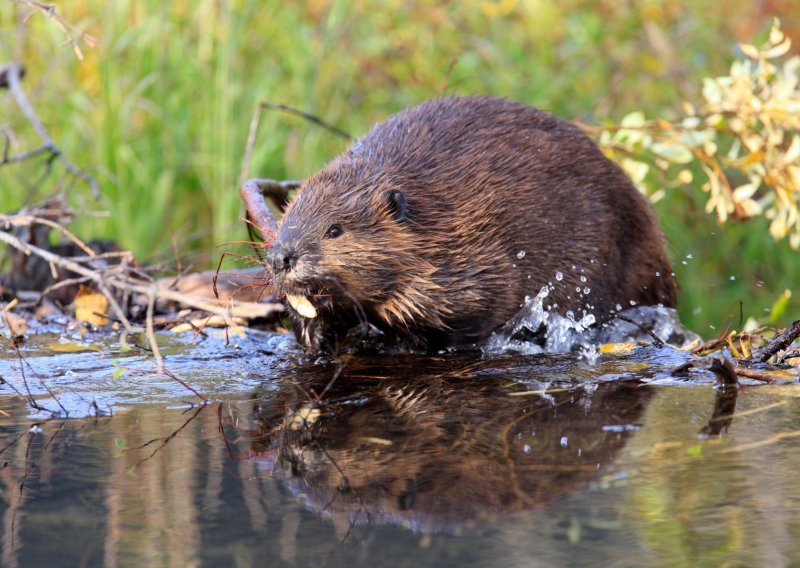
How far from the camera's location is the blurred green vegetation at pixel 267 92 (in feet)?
17.7

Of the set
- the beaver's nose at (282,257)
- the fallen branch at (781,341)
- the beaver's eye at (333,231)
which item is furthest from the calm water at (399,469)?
the beaver's eye at (333,231)

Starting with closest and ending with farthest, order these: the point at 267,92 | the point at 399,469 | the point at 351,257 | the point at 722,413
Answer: the point at 399,469 < the point at 722,413 < the point at 351,257 < the point at 267,92

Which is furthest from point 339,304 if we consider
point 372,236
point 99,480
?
point 99,480

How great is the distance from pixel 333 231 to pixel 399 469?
1319 mm

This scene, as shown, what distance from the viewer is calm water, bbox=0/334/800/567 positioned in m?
1.62

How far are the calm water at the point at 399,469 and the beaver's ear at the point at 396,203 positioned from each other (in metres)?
0.60

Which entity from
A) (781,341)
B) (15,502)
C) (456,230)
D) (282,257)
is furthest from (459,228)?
(15,502)

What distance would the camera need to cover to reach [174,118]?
18.7ft

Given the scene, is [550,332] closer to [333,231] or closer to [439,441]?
[333,231]

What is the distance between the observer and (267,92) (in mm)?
5934

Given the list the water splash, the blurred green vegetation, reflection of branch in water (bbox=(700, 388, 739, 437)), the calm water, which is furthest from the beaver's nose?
the blurred green vegetation

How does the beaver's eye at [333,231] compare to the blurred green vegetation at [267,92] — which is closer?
the beaver's eye at [333,231]

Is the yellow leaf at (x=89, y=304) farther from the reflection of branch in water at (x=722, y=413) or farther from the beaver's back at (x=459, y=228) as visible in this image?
the reflection of branch in water at (x=722, y=413)

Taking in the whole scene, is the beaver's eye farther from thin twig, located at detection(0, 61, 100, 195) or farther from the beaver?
thin twig, located at detection(0, 61, 100, 195)
